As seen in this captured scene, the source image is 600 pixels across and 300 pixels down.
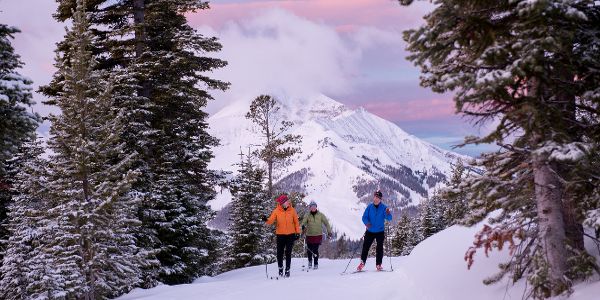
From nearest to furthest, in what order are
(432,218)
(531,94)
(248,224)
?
(531,94)
(248,224)
(432,218)

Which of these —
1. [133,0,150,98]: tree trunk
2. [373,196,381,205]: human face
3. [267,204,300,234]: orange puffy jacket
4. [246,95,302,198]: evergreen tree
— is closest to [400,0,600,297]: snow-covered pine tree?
[373,196,381,205]: human face

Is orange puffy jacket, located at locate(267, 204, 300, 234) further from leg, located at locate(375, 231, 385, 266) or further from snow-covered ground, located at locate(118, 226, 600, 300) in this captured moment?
leg, located at locate(375, 231, 385, 266)

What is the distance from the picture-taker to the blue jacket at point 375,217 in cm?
1326

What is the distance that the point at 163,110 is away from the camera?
1891 cm

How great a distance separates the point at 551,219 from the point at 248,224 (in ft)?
85.7

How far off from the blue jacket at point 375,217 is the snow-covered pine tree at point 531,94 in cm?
708

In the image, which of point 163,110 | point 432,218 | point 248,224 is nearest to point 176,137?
point 163,110

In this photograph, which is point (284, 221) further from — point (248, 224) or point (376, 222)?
point (248, 224)

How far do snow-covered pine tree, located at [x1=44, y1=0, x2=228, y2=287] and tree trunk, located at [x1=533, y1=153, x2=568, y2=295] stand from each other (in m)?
13.7

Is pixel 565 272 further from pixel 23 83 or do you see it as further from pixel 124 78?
pixel 124 78

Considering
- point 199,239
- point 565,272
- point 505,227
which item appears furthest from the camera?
point 199,239

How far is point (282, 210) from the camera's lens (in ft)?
45.1

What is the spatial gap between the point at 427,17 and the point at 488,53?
4.37ft

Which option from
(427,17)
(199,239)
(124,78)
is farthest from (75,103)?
(427,17)
